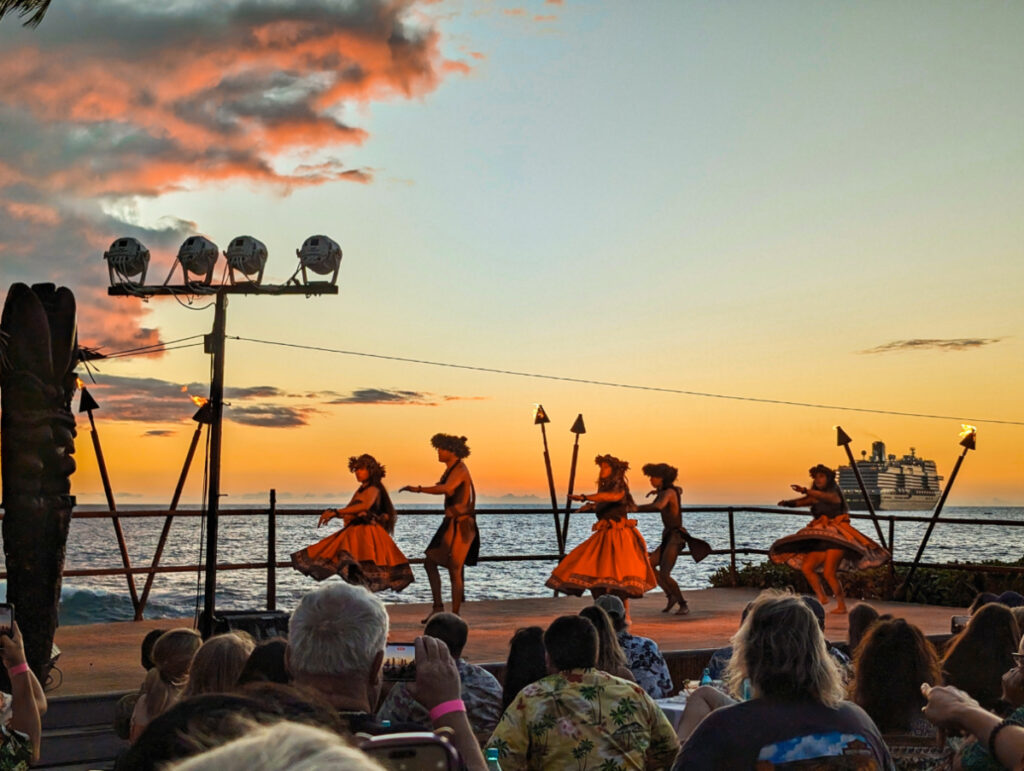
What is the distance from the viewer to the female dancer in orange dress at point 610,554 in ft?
31.2

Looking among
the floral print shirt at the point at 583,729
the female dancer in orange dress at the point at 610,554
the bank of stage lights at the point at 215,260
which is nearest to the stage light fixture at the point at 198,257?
the bank of stage lights at the point at 215,260

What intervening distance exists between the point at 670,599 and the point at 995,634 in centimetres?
715

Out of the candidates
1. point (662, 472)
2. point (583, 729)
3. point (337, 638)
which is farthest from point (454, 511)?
point (337, 638)

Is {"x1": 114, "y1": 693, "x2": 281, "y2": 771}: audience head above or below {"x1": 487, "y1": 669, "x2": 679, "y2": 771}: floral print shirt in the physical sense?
above

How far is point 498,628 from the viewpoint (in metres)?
9.30

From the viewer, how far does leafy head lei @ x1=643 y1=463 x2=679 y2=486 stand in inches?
419

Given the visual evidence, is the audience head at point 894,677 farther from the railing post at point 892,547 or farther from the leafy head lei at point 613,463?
the railing post at point 892,547

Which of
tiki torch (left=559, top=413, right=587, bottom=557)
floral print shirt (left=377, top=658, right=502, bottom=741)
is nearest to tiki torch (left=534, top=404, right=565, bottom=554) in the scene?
tiki torch (left=559, top=413, right=587, bottom=557)

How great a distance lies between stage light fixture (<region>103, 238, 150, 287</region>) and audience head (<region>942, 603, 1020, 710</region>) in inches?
232

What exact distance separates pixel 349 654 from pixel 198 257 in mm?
5837

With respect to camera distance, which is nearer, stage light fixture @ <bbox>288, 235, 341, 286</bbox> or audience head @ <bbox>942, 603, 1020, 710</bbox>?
audience head @ <bbox>942, 603, 1020, 710</bbox>

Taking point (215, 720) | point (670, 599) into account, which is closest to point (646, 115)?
point (670, 599)

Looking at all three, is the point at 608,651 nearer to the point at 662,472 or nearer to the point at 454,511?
the point at 454,511

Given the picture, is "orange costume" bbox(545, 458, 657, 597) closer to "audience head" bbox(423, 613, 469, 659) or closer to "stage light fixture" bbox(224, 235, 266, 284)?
"stage light fixture" bbox(224, 235, 266, 284)
